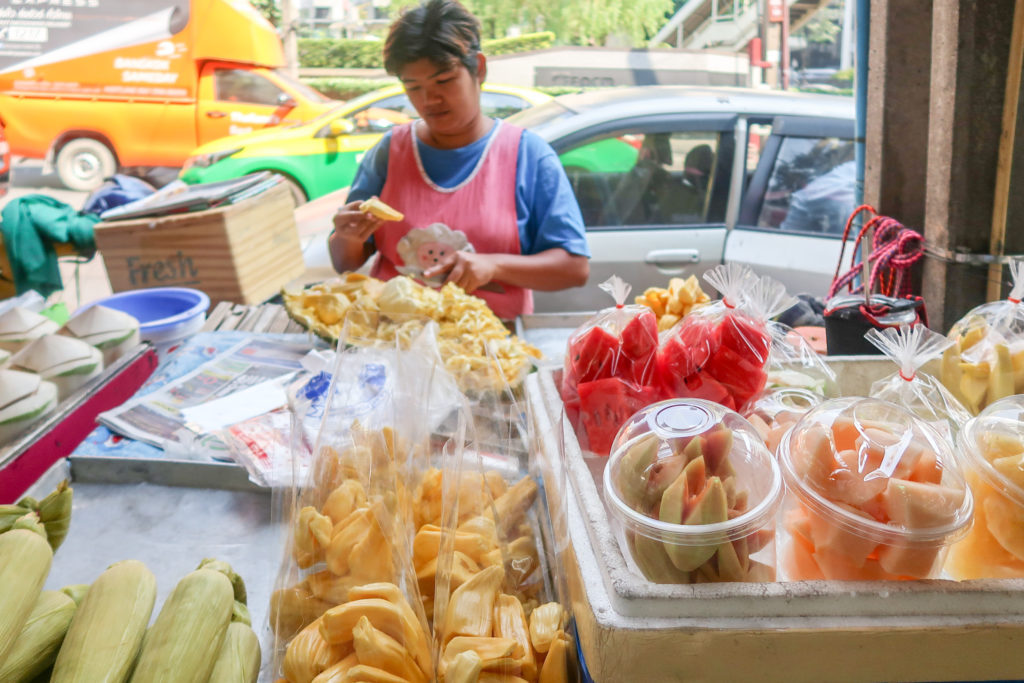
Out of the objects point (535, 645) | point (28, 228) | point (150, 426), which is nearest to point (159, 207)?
point (28, 228)

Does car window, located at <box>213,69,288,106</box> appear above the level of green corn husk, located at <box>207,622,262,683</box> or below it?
above

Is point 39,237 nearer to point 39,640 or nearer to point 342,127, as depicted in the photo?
point 342,127

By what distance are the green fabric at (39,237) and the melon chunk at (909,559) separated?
367 cm

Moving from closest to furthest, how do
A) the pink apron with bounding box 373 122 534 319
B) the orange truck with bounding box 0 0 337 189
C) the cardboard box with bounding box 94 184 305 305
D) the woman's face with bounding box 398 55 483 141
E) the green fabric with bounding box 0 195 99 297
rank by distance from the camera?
the woman's face with bounding box 398 55 483 141 → the pink apron with bounding box 373 122 534 319 → the cardboard box with bounding box 94 184 305 305 → the green fabric with bounding box 0 195 99 297 → the orange truck with bounding box 0 0 337 189

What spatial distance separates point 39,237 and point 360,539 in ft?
10.7

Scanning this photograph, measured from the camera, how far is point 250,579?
1284 millimetres

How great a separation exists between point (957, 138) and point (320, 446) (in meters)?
1.66

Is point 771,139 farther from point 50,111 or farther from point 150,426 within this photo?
point 50,111

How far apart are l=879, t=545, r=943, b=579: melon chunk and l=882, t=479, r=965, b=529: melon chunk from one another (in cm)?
3

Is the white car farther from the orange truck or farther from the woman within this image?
the orange truck

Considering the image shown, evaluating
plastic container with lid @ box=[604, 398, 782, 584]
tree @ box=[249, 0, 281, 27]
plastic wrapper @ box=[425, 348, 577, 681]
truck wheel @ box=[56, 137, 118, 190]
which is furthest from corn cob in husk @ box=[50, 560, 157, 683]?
Result: tree @ box=[249, 0, 281, 27]

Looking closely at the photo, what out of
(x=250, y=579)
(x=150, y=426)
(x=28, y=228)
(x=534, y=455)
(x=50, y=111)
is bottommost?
(x=250, y=579)

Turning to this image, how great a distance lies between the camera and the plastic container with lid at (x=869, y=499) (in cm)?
72

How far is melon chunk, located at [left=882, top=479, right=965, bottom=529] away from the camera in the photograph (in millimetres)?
711
